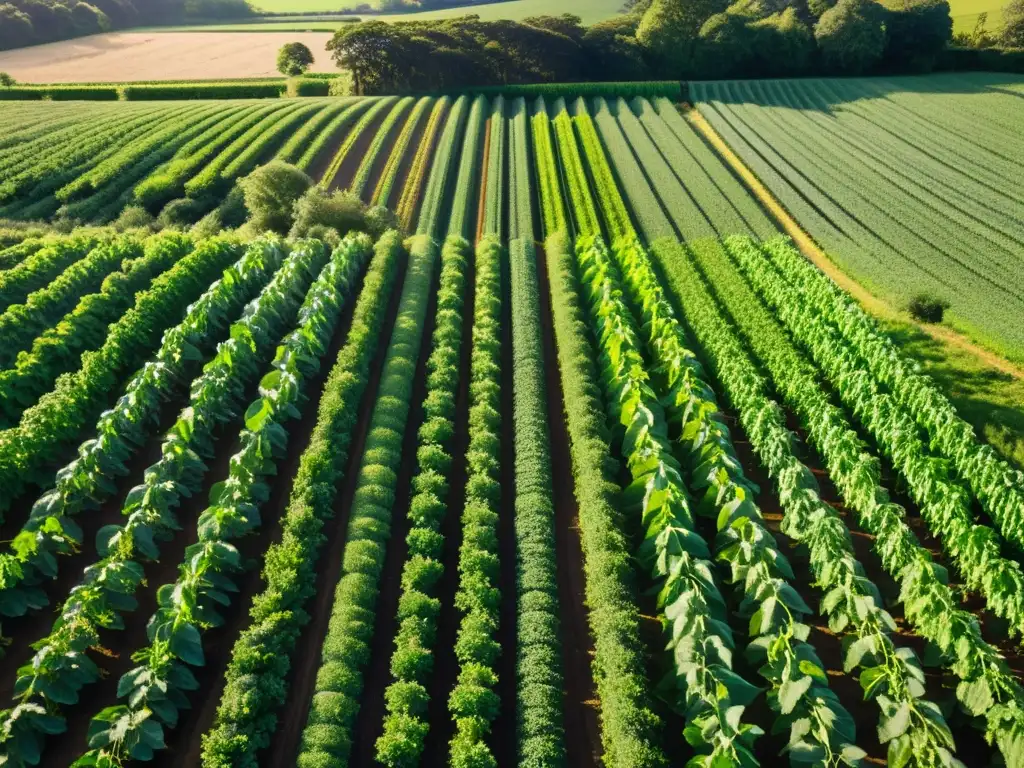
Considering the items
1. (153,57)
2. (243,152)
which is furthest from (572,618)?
(153,57)

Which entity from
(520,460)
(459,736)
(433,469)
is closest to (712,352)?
(520,460)

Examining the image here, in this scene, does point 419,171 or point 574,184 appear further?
point 419,171

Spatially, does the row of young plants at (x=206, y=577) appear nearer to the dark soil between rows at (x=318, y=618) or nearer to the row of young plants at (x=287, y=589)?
the row of young plants at (x=287, y=589)

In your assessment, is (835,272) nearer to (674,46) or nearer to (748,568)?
(748,568)

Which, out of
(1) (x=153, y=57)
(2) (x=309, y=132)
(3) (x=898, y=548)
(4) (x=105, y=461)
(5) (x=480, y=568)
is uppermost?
(1) (x=153, y=57)

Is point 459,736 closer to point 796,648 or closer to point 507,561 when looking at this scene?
point 507,561

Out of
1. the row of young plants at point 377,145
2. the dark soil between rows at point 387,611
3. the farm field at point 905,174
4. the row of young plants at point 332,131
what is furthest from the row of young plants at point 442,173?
the farm field at point 905,174
